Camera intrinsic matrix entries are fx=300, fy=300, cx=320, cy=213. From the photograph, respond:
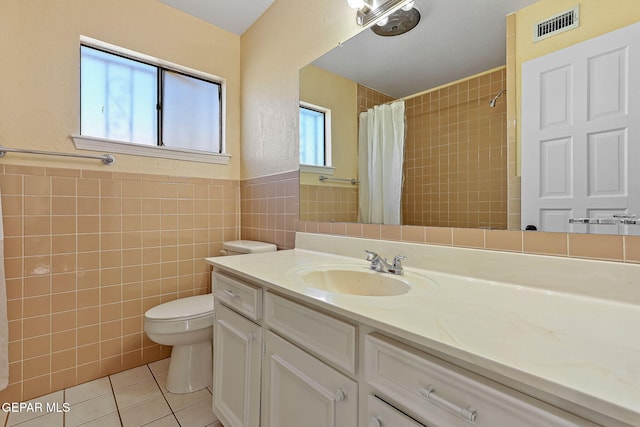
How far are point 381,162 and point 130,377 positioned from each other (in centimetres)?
194

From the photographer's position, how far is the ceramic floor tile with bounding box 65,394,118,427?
1447mm

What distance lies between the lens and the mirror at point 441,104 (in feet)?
3.40

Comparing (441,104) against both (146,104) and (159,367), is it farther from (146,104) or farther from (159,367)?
(159,367)

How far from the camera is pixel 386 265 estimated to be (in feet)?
3.81

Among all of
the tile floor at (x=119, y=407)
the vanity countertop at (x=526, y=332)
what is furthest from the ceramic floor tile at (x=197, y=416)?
the vanity countertop at (x=526, y=332)

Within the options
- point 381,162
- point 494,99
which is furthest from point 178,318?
point 494,99

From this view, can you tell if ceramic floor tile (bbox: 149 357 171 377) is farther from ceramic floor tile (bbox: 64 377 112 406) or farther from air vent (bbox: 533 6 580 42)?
air vent (bbox: 533 6 580 42)

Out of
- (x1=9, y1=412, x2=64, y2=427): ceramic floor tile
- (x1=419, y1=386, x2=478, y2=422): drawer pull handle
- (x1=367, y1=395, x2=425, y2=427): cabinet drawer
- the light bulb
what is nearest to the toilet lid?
(x1=9, y1=412, x2=64, y2=427): ceramic floor tile

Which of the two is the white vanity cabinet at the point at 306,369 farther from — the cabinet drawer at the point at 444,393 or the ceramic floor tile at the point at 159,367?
the ceramic floor tile at the point at 159,367

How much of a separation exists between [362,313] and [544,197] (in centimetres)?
69

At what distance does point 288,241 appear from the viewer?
1.89 m

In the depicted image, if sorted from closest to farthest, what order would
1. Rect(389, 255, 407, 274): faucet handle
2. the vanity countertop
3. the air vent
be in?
the vanity countertop
the air vent
Rect(389, 255, 407, 274): faucet handle

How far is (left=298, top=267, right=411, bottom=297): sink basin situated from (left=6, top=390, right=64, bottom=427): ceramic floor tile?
61.3 inches

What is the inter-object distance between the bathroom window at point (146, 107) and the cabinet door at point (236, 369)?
1.25 metres
